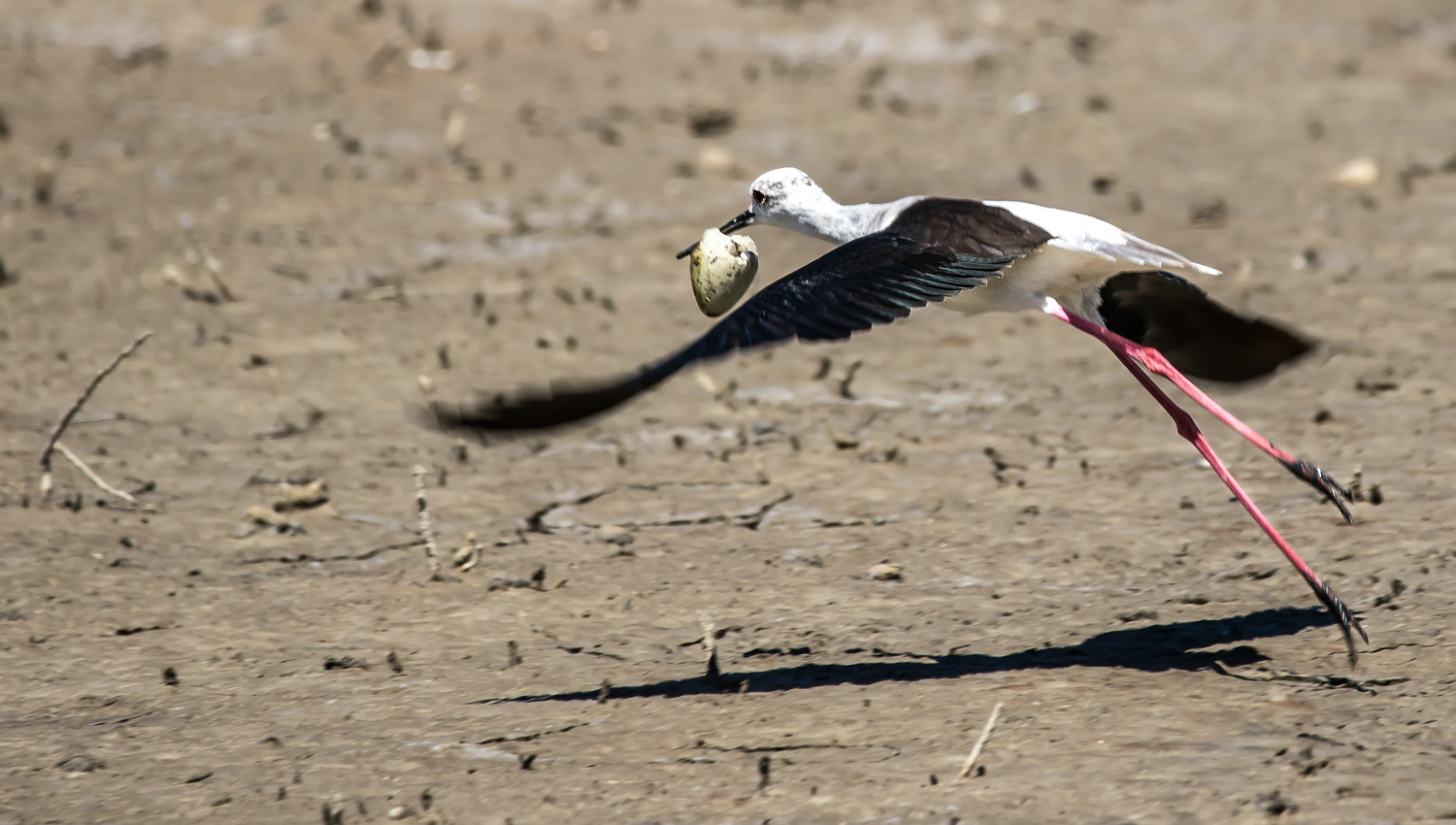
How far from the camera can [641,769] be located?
3564 mm

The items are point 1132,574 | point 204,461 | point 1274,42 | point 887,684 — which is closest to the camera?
point 887,684

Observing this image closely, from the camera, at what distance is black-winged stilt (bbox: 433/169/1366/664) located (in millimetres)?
3754

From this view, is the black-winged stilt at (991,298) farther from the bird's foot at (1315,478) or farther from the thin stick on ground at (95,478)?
the thin stick on ground at (95,478)

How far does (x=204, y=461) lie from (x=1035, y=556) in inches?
109

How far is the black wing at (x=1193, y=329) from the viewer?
15.1 feet

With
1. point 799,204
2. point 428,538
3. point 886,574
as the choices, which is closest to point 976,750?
point 886,574

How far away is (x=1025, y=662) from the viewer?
13.3 feet

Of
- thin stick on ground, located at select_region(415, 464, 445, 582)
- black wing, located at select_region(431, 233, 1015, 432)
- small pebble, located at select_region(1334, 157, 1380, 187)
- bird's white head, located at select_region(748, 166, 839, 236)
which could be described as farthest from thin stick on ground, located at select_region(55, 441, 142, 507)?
small pebble, located at select_region(1334, 157, 1380, 187)

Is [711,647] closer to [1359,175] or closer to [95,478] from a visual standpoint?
[95,478]

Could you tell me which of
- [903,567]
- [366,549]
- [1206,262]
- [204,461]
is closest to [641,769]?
[903,567]

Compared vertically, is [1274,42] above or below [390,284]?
above

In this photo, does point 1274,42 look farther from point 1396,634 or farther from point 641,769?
point 641,769

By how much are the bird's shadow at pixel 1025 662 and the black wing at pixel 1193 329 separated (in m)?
0.81

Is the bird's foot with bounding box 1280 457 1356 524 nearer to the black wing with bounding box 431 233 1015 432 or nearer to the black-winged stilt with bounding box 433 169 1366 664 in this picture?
the black-winged stilt with bounding box 433 169 1366 664
